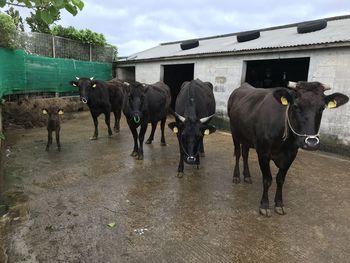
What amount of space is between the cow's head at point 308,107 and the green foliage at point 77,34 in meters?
12.9

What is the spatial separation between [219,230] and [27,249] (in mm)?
2206

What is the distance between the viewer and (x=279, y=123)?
385 centimetres

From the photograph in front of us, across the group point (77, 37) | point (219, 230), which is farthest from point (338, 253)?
point (77, 37)

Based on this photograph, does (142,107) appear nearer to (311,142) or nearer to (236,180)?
(236,180)

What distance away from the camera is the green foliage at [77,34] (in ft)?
46.1

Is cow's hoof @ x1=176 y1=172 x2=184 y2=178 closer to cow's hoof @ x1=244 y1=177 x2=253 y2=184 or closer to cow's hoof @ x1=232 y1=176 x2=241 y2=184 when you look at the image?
cow's hoof @ x1=232 y1=176 x2=241 y2=184

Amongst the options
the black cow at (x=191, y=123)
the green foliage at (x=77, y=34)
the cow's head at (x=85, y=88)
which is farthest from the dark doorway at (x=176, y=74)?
the black cow at (x=191, y=123)

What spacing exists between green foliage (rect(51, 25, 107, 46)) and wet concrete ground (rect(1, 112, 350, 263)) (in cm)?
889

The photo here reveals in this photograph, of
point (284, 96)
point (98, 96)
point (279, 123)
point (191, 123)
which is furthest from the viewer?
point (98, 96)

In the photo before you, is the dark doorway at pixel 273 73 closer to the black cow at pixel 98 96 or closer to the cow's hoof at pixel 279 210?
the black cow at pixel 98 96

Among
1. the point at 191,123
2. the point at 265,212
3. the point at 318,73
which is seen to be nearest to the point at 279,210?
the point at 265,212

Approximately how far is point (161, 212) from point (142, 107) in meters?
2.79

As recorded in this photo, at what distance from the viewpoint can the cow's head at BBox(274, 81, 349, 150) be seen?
129 inches

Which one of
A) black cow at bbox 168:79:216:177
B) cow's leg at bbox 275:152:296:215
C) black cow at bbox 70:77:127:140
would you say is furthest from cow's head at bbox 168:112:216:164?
black cow at bbox 70:77:127:140
